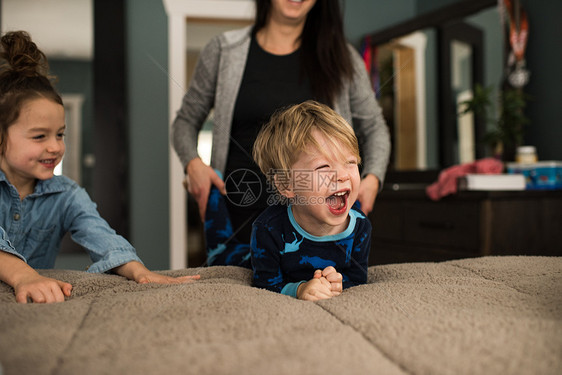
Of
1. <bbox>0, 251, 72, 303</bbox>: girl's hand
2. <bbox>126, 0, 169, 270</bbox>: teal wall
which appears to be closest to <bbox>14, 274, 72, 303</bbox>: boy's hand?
<bbox>0, 251, 72, 303</bbox>: girl's hand

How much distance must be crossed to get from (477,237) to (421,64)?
947 mm

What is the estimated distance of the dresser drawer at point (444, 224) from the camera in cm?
146

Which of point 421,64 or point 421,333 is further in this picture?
point 421,64

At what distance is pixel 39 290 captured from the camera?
0.58m

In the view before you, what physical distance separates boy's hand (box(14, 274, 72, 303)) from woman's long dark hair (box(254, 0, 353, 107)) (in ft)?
1.69

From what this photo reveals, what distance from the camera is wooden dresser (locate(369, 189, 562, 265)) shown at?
1416mm

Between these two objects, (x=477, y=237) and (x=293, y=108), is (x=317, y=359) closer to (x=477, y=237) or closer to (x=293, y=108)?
(x=293, y=108)

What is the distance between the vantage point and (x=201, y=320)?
1.44 ft

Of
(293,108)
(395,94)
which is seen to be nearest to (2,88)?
(293,108)

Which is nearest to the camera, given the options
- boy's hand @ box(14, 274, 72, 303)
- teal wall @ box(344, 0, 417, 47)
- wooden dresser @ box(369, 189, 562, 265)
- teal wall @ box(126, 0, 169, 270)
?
boy's hand @ box(14, 274, 72, 303)

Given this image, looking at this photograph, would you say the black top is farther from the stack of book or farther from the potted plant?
the potted plant

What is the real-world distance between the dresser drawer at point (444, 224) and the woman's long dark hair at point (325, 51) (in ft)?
2.75

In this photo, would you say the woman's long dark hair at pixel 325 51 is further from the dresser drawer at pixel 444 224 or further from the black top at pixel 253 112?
the dresser drawer at pixel 444 224

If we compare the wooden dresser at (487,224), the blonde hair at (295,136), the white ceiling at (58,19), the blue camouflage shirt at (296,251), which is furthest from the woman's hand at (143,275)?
the white ceiling at (58,19)
